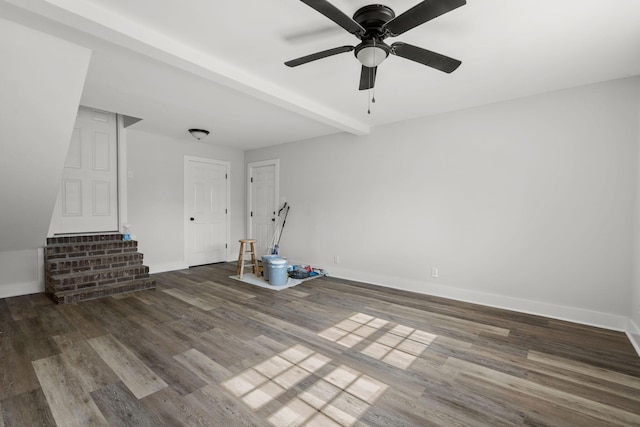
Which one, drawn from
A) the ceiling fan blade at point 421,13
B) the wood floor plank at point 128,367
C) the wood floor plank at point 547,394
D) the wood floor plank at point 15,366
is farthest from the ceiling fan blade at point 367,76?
the wood floor plank at point 15,366

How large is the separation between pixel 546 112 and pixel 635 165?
97 cm

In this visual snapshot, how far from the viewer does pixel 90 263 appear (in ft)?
13.7

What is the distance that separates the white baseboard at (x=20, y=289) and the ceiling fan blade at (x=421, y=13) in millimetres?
5418

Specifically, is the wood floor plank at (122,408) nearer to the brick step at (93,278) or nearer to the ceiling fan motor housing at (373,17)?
the brick step at (93,278)

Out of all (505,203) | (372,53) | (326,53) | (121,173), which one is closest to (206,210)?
(121,173)

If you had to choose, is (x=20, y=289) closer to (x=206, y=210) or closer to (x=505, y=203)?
(x=206, y=210)

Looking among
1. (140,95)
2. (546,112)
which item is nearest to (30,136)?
(140,95)

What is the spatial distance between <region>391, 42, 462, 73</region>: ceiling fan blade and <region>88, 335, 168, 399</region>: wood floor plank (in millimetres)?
2832

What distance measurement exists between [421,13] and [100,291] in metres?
4.76

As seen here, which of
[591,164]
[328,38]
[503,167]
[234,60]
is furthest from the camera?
[503,167]

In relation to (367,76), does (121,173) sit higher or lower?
lower

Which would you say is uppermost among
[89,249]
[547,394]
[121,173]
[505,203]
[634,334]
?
[121,173]

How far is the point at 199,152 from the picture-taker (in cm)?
597

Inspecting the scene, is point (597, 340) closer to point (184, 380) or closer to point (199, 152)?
point (184, 380)
